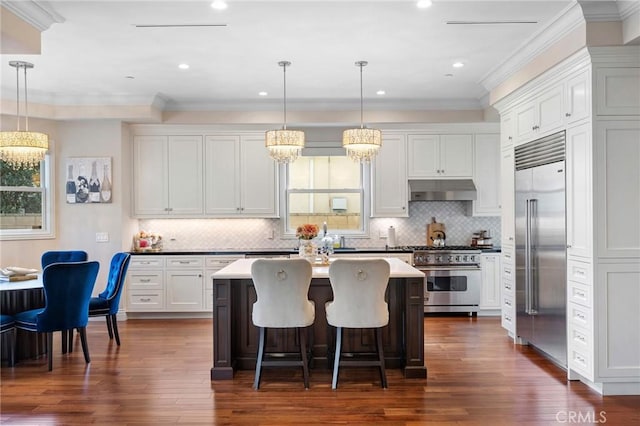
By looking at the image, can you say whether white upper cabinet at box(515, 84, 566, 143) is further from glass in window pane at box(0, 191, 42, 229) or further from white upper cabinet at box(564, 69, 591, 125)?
glass in window pane at box(0, 191, 42, 229)

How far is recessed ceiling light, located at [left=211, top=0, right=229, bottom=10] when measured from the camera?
12.3 feet

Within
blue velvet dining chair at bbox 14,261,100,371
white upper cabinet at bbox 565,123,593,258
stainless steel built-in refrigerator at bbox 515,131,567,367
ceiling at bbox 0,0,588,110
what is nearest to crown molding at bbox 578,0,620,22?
ceiling at bbox 0,0,588,110

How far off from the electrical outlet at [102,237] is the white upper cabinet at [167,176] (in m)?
0.54

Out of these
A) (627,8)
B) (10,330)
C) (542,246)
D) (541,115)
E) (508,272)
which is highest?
(627,8)

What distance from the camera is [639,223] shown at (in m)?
3.88

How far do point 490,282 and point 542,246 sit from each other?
7.82 feet

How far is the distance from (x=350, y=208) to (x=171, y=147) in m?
2.69

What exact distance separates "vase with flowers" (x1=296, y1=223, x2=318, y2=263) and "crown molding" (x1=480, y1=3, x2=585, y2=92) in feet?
8.42

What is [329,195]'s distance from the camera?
7.68m

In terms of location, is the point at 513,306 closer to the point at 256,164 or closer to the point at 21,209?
the point at 256,164

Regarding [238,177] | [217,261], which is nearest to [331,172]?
[238,177]

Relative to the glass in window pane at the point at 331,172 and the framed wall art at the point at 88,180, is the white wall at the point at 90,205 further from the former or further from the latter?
the glass in window pane at the point at 331,172

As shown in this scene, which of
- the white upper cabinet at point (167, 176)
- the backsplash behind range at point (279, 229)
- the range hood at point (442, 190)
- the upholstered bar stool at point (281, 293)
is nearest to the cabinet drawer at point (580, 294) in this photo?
the upholstered bar stool at point (281, 293)

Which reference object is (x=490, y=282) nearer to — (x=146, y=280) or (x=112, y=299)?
(x=146, y=280)
